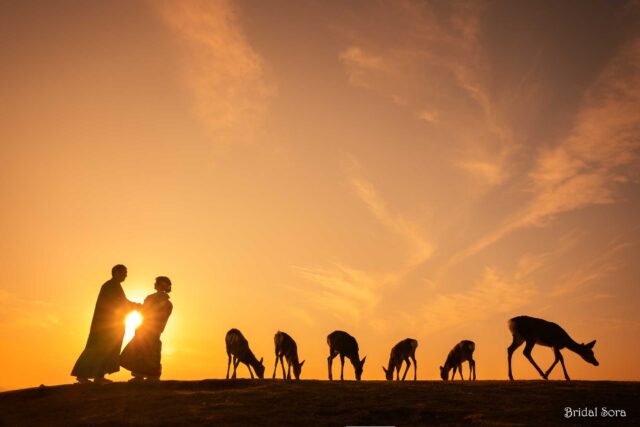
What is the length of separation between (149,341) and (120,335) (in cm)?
101

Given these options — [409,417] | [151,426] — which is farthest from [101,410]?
[409,417]

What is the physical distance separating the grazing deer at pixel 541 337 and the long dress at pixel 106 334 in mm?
15734

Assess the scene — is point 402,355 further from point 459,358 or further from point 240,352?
point 240,352

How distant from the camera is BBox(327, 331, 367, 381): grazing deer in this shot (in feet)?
105

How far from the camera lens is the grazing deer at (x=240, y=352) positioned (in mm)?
29141

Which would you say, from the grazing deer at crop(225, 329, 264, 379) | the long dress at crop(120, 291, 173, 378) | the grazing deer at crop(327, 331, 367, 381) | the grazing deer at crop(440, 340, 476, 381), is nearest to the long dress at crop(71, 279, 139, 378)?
the long dress at crop(120, 291, 173, 378)

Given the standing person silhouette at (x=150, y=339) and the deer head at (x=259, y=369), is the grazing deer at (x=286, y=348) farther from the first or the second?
the standing person silhouette at (x=150, y=339)

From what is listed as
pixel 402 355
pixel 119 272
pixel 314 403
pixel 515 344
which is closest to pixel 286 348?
pixel 402 355

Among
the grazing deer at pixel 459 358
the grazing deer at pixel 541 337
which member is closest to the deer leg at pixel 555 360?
the grazing deer at pixel 541 337

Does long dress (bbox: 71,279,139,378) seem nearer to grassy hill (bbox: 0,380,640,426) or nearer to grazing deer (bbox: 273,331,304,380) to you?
grassy hill (bbox: 0,380,640,426)

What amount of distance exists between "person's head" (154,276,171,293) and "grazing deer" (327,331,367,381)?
15474 millimetres

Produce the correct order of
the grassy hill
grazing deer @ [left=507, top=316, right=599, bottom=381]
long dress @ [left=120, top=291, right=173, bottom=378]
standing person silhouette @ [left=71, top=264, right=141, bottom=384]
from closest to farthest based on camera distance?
1. the grassy hill
2. standing person silhouette @ [left=71, top=264, right=141, bottom=384]
3. long dress @ [left=120, top=291, right=173, bottom=378]
4. grazing deer @ [left=507, top=316, right=599, bottom=381]

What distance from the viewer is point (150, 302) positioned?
1786 centimetres

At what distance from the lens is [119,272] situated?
1752 cm
